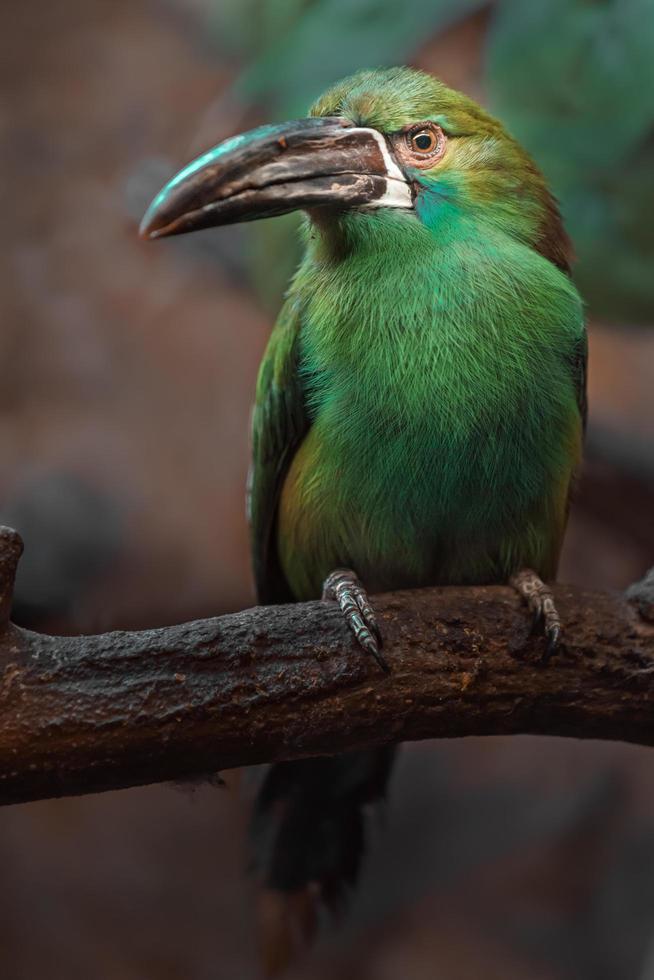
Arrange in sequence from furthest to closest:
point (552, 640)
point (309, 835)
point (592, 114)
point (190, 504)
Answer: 1. point (190, 504)
2. point (592, 114)
3. point (309, 835)
4. point (552, 640)

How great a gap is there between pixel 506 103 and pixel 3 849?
3526 millimetres

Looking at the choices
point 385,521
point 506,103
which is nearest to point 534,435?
point 385,521

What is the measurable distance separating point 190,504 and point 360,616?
278cm

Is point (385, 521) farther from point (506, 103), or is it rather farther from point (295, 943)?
point (506, 103)

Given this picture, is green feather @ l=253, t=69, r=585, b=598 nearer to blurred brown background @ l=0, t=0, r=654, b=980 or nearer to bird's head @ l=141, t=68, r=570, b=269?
bird's head @ l=141, t=68, r=570, b=269

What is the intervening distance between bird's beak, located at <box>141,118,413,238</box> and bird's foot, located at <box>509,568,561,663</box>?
92cm

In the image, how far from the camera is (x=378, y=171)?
7.98ft

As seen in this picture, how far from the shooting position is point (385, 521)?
8.52ft

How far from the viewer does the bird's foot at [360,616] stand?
222 centimetres

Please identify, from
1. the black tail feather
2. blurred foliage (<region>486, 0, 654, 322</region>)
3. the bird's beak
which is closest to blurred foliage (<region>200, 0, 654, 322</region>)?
blurred foliage (<region>486, 0, 654, 322</region>)

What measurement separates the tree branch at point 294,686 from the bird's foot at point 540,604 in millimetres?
30

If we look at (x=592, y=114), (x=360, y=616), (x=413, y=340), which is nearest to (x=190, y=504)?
(x=592, y=114)

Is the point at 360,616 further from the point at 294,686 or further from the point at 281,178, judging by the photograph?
the point at 281,178

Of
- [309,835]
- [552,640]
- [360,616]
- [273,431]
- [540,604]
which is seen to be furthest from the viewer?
[309,835]
